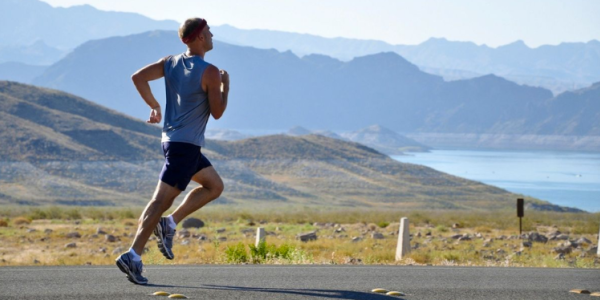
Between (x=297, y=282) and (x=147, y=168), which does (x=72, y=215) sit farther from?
(x=297, y=282)

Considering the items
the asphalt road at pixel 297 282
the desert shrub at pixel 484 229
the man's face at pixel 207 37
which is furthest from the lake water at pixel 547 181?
the man's face at pixel 207 37

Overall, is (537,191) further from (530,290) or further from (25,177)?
(530,290)

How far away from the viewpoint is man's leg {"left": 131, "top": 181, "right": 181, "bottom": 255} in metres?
6.95

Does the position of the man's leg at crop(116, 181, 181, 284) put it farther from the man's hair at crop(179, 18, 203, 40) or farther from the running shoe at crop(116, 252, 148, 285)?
the man's hair at crop(179, 18, 203, 40)

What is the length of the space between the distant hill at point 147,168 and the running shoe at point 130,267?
60.1 m

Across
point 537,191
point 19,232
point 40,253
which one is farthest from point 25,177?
point 537,191

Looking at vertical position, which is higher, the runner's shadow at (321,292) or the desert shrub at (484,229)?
the desert shrub at (484,229)

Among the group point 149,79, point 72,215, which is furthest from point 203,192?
point 72,215

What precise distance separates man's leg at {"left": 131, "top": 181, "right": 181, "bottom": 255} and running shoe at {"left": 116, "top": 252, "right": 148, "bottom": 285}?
0.28 ft

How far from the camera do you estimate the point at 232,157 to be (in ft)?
318

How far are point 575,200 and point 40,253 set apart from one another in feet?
317

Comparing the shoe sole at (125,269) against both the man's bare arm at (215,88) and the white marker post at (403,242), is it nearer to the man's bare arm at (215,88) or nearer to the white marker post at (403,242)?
the man's bare arm at (215,88)

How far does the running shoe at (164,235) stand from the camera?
7234 mm

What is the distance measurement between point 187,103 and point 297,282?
1835 mm
